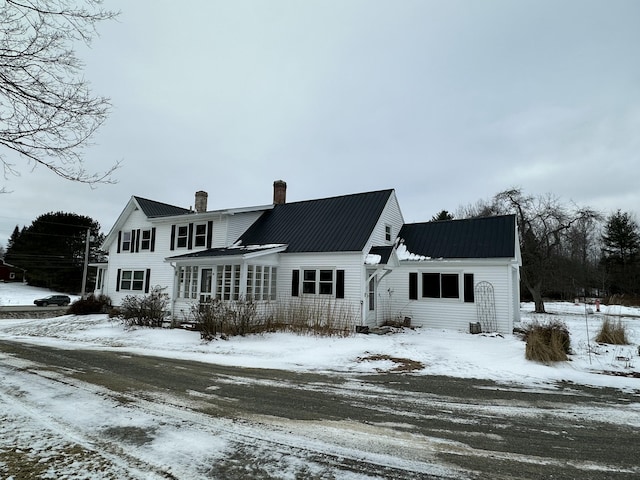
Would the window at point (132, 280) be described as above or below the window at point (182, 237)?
below

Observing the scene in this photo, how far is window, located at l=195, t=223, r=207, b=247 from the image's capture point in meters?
21.6

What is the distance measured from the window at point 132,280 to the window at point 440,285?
16754mm

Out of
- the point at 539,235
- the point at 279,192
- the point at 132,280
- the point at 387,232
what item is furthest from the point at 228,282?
the point at 539,235

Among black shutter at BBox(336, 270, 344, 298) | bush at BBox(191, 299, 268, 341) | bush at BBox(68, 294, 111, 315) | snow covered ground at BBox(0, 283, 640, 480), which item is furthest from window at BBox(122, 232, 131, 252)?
black shutter at BBox(336, 270, 344, 298)

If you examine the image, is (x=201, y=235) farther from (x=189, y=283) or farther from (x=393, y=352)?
(x=393, y=352)

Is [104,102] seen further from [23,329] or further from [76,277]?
[76,277]

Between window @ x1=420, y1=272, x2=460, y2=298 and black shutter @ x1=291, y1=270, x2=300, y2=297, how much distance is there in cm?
550

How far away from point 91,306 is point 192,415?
21.7 metres

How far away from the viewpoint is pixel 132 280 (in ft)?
79.3

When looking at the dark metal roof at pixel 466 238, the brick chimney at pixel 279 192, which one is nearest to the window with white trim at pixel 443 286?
the dark metal roof at pixel 466 238

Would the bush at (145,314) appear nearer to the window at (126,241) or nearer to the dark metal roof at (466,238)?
the window at (126,241)

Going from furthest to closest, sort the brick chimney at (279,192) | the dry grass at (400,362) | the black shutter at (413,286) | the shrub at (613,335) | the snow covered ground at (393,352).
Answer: the brick chimney at (279,192) < the black shutter at (413,286) < the shrub at (613,335) < the dry grass at (400,362) < the snow covered ground at (393,352)

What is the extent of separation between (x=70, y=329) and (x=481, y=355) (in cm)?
1752

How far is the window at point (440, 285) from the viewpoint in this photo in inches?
681
